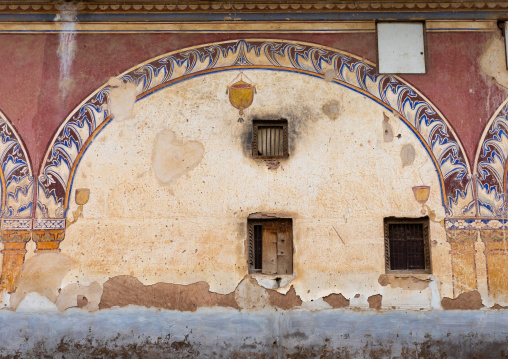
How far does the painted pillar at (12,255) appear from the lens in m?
7.30

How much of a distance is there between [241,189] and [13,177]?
3187 mm

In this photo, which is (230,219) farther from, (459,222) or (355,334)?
(459,222)

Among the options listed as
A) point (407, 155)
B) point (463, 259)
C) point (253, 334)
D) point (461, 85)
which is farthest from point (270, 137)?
point (463, 259)

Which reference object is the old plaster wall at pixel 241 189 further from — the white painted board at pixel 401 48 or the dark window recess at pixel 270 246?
the white painted board at pixel 401 48

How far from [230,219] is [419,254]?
264 cm

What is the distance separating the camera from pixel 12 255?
7.34m

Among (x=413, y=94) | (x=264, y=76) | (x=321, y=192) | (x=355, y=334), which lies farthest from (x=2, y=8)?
(x=355, y=334)

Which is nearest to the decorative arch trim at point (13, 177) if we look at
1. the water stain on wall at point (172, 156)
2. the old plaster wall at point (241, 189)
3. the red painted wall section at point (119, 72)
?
the red painted wall section at point (119, 72)

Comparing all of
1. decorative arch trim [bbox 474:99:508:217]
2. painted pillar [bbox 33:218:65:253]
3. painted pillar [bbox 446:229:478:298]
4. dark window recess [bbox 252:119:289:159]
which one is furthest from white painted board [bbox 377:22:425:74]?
painted pillar [bbox 33:218:65:253]

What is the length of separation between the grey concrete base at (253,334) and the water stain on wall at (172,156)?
1.88 metres

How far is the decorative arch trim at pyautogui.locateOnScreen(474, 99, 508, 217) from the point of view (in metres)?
7.40

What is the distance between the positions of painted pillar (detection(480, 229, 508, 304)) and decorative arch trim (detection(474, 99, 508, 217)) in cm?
29

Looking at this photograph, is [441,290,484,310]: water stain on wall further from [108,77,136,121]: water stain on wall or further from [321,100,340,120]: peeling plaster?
[108,77,136,121]: water stain on wall

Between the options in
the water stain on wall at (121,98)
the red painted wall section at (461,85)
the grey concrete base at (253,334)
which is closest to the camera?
the grey concrete base at (253,334)
